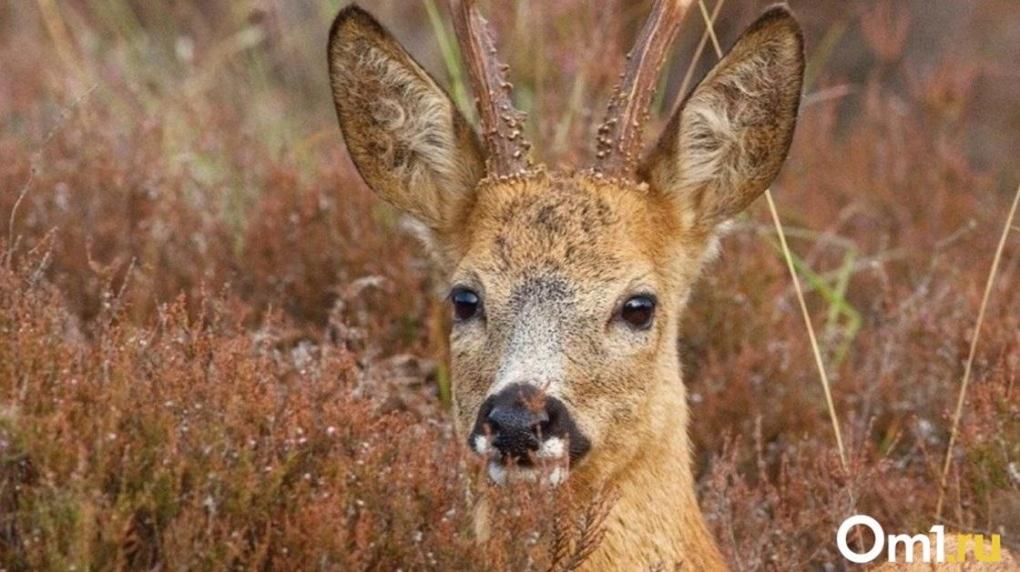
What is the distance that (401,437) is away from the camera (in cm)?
507

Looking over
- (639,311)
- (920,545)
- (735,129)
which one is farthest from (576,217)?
(920,545)

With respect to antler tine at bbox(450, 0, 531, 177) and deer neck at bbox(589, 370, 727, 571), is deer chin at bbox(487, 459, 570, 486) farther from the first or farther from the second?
antler tine at bbox(450, 0, 531, 177)

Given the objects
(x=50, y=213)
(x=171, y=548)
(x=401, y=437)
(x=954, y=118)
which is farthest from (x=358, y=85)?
(x=954, y=118)

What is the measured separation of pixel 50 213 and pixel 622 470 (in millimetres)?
3362

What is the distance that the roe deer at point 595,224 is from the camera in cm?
503

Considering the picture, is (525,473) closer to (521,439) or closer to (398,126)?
(521,439)

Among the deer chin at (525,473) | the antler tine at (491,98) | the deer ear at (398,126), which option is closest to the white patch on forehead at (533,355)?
the deer chin at (525,473)

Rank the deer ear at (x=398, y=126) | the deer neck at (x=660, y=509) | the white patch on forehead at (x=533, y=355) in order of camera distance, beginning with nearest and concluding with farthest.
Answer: the white patch on forehead at (x=533, y=355) < the deer neck at (x=660, y=509) < the deer ear at (x=398, y=126)

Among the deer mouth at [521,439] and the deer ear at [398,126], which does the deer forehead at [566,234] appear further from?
the deer mouth at [521,439]

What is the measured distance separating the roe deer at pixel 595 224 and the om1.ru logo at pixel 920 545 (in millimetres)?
459

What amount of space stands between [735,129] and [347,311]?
233 cm

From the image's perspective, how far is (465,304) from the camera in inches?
208

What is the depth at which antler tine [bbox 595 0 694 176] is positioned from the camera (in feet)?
17.5

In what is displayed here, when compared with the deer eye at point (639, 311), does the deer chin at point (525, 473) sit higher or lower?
lower
